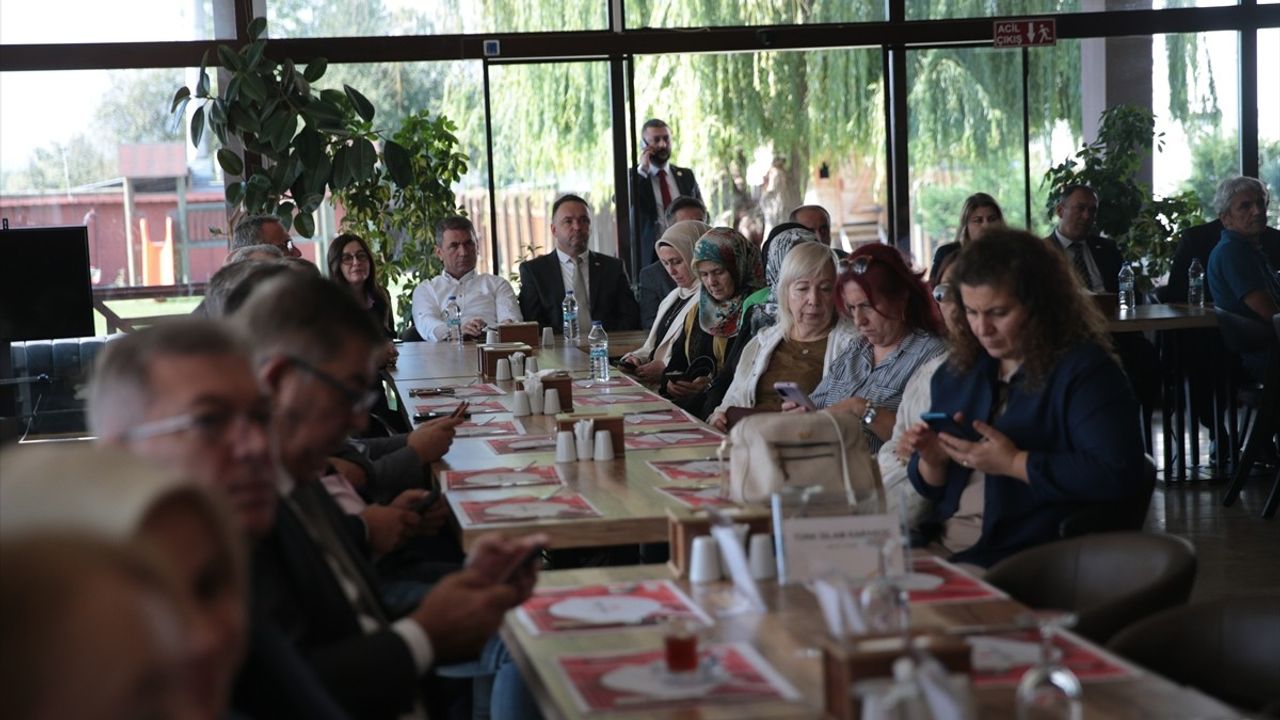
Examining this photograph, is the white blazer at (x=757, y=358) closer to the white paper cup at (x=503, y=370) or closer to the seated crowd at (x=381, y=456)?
the seated crowd at (x=381, y=456)

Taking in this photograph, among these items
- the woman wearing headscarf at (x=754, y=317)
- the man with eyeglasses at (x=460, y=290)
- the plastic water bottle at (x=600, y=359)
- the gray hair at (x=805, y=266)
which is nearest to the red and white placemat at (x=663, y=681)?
the gray hair at (x=805, y=266)

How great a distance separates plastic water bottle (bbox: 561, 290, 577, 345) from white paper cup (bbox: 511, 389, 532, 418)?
3.24 metres

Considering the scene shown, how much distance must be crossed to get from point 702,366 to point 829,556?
4143 millimetres

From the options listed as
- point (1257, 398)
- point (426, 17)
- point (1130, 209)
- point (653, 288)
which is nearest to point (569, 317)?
point (653, 288)

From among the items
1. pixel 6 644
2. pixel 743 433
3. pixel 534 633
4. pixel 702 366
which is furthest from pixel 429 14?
pixel 6 644

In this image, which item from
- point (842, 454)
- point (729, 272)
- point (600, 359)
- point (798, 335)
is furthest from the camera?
point (729, 272)

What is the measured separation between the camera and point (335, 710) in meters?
1.95

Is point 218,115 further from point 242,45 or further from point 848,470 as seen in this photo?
point 848,470

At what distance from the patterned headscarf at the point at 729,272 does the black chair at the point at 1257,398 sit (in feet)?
8.35

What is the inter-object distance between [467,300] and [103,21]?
3855mm

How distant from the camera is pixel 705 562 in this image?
3.00 m

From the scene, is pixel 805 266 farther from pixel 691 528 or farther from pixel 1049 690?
pixel 1049 690

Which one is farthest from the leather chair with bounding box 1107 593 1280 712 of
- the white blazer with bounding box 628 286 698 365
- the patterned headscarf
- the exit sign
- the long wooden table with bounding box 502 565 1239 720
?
the exit sign

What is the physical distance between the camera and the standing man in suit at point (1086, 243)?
9.71m
